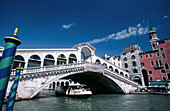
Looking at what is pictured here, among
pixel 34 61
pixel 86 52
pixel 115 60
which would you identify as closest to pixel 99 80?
pixel 86 52

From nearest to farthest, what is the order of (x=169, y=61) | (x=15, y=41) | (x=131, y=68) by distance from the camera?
(x=15, y=41)
(x=169, y=61)
(x=131, y=68)

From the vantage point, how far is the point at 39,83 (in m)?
13.7

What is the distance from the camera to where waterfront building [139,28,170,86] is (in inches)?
1041

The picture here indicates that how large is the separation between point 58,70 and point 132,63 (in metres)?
26.7

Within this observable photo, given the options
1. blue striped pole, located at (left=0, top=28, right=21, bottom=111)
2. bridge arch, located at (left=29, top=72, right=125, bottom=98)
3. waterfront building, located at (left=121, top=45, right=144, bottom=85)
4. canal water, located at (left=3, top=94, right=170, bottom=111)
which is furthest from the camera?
waterfront building, located at (left=121, top=45, right=144, bottom=85)

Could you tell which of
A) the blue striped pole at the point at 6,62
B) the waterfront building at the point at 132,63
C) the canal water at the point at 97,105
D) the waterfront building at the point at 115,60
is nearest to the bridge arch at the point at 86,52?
the waterfront building at the point at 115,60

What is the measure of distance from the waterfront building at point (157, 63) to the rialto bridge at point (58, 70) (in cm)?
601

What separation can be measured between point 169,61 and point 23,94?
3354 centimetres

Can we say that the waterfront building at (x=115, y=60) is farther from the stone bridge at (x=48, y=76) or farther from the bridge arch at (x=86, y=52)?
the stone bridge at (x=48, y=76)

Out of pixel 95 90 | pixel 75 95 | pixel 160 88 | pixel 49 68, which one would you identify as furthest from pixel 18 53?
pixel 160 88

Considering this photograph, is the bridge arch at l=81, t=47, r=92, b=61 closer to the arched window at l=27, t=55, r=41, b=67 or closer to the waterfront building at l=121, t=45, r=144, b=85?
the arched window at l=27, t=55, r=41, b=67

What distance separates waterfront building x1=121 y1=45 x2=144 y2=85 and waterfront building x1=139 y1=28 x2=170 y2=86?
1444 mm

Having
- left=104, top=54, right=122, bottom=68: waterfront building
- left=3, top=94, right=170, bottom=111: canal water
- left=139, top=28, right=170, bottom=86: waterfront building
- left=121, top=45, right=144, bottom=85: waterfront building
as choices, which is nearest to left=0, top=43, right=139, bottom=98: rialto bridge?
left=121, top=45, right=144, bottom=85: waterfront building

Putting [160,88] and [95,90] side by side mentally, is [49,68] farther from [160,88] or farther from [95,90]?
[160,88]
